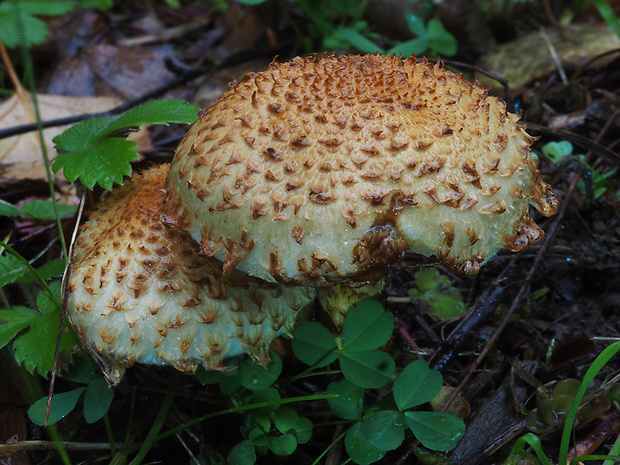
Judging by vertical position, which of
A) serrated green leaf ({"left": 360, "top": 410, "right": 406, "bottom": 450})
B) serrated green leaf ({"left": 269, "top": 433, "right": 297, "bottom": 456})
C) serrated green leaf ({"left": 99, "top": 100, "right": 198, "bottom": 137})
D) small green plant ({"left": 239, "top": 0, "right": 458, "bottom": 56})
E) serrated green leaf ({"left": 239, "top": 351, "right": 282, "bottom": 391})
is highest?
serrated green leaf ({"left": 99, "top": 100, "right": 198, "bottom": 137})

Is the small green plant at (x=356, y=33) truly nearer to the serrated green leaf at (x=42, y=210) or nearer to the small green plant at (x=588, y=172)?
the small green plant at (x=588, y=172)

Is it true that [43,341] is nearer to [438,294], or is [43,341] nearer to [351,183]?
[351,183]

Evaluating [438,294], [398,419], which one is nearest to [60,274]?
[398,419]

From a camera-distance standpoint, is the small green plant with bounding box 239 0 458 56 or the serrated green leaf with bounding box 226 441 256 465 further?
the small green plant with bounding box 239 0 458 56

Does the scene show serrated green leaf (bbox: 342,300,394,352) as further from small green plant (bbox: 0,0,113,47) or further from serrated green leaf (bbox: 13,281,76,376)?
small green plant (bbox: 0,0,113,47)

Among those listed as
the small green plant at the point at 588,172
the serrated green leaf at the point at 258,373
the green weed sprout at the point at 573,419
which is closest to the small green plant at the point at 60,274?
the serrated green leaf at the point at 258,373

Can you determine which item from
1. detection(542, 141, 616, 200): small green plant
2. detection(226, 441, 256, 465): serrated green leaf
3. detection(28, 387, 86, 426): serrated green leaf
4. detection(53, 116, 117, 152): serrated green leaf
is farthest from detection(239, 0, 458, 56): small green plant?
detection(28, 387, 86, 426): serrated green leaf

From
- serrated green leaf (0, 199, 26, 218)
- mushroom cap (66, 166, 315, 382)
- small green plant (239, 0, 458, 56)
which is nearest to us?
mushroom cap (66, 166, 315, 382)
